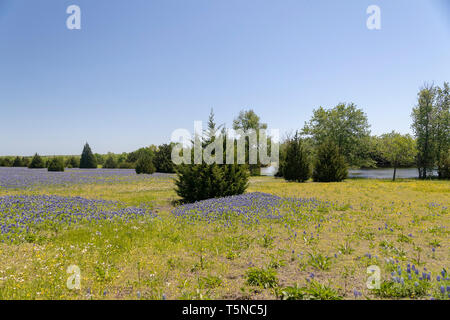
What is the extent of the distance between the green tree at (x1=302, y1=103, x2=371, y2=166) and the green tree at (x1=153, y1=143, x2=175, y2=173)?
3231 cm

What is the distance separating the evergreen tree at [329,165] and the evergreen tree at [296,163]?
138 cm

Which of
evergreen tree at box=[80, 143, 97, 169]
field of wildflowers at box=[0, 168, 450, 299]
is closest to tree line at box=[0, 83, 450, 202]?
evergreen tree at box=[80, 143, 97, 169]

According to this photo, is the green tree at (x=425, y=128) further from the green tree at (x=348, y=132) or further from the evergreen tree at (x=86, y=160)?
the evergreen tree at (x=86, y=160)

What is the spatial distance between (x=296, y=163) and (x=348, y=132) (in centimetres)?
2352

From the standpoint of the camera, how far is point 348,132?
150 ft

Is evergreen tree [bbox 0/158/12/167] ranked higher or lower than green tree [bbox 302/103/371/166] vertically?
lower

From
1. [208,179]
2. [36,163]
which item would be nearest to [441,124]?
[208,179]

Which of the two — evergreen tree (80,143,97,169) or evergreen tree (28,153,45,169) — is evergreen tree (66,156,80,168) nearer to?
evergreen tree (80,143,97,169)

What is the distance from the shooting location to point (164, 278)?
4363 mm

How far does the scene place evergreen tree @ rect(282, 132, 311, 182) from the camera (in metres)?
29.5

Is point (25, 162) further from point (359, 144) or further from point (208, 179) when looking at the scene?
point (359, 144)

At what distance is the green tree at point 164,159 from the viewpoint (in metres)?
46.5
